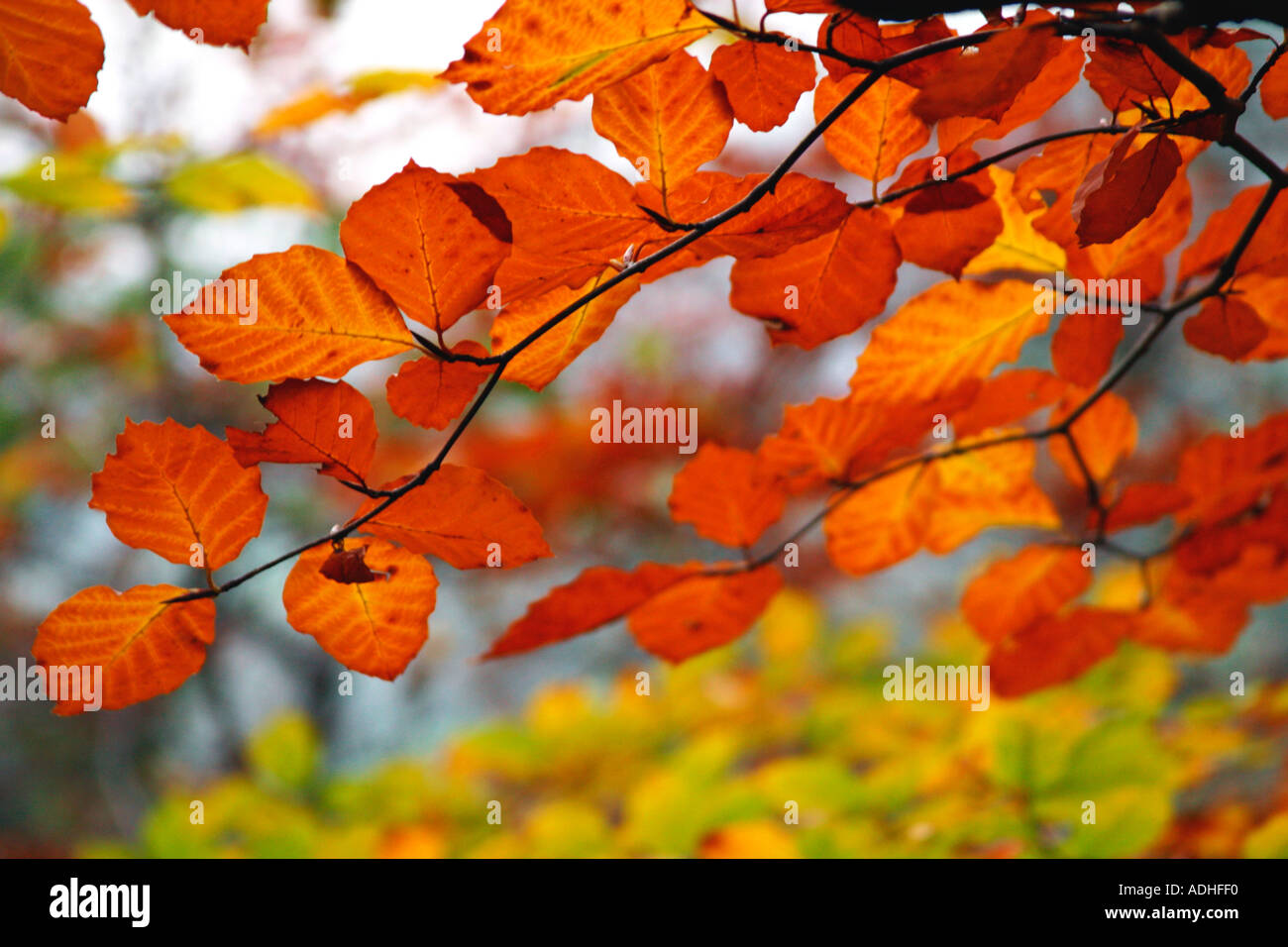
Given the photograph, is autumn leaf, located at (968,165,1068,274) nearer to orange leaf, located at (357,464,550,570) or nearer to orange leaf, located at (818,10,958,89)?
orange leaf, located at (818,10,958,89)

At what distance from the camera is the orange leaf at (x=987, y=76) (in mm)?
227

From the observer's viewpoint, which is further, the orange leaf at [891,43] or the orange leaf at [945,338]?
the orange leaf at [945,338]

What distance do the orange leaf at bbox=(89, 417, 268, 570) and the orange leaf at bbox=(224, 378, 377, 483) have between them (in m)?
0.01

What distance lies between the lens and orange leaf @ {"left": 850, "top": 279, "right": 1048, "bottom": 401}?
0.40m

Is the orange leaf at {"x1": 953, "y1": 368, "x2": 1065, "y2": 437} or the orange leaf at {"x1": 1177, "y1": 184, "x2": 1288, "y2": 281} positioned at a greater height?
the orange leaf at {"x1": 1177, "y1": 184, "x2": 1288, "y2": 281}

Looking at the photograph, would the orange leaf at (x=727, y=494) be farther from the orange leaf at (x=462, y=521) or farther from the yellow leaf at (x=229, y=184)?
the yellow leaf at (x=229, y=184)

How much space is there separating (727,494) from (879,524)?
92 millimetres

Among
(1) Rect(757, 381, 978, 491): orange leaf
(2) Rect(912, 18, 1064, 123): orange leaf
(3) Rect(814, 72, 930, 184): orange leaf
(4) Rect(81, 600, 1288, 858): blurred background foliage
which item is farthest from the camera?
(4) Rect(81, 600, 1288, 858): blurred background foliage

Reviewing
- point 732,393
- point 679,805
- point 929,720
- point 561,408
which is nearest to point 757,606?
point 679,805

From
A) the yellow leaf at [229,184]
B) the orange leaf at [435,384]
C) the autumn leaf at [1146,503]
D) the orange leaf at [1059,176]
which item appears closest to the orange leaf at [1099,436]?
the autumn leaf at [1146,503]

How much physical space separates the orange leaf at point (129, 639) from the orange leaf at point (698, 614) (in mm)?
223

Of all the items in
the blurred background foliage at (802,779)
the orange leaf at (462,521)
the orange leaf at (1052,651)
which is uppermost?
the orange leaf at (462,521)

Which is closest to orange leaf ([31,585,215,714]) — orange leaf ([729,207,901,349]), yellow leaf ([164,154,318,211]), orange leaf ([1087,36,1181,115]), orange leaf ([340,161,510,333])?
orange leaf ([340,161,510,333])
